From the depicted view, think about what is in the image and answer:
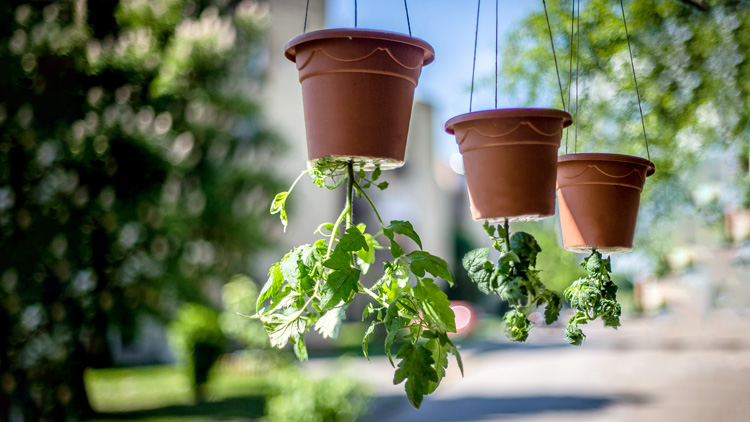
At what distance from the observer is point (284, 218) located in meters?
1.10

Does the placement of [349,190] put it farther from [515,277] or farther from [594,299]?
→ [594,299]

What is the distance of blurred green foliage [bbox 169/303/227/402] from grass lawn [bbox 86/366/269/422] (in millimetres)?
250

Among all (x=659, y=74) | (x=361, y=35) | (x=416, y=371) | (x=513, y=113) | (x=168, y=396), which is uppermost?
(x=659, y=74)

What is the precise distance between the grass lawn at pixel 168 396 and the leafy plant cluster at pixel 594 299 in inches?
243

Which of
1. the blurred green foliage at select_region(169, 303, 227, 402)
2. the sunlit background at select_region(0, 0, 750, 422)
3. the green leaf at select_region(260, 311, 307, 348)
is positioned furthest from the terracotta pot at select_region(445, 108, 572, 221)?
the blurred green foliage at select_region(169, 303, 227, 402)

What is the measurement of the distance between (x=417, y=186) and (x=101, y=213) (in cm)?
1212

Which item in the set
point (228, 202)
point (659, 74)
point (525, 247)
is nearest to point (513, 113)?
point (525, 247)

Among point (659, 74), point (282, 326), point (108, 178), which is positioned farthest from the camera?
point (108, 178)

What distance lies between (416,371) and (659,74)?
2.35 m

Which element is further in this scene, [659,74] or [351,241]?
[659,74]

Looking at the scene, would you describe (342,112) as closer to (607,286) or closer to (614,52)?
(607,286)

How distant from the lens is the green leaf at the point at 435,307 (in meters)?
0.99

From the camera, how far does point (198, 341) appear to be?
7895 millimetres

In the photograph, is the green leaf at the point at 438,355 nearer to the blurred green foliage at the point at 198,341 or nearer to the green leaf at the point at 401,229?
the green leaf at the point at 401,229
